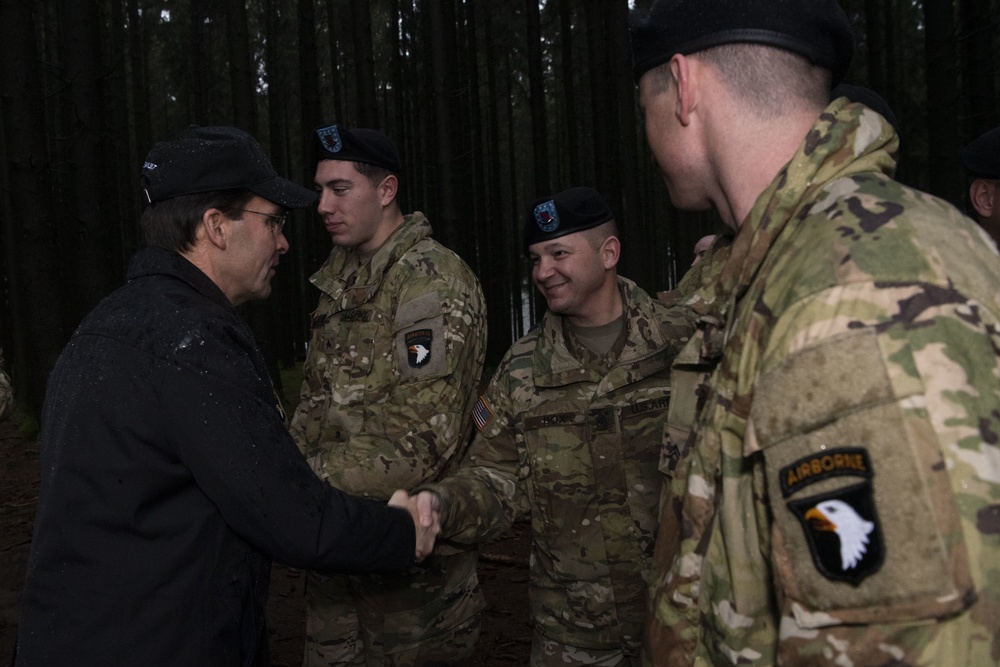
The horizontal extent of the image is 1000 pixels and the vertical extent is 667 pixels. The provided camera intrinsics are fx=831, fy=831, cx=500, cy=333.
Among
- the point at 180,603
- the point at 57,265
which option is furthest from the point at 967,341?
the point at 57,265

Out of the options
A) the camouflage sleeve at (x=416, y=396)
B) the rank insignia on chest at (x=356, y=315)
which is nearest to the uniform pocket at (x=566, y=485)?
the camouflage sleeve at (x=416, y=396)

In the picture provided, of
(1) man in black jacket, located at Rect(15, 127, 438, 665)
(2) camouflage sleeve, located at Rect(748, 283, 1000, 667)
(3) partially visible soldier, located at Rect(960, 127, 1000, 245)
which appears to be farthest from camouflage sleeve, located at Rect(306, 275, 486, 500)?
(3) partially visible soldier, located at Rect(960, 127, 1000, 245)

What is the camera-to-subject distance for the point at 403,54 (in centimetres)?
1958

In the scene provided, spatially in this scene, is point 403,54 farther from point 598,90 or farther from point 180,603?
point 180,603

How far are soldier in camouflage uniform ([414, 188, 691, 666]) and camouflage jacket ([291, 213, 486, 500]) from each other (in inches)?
7.2

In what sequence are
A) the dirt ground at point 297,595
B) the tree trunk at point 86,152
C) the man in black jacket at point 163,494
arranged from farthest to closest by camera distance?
the tree trunk at point 86,152 < the dirt ground at point 297,595 < the man in black jacket at point 163,494

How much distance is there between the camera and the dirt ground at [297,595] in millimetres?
5066

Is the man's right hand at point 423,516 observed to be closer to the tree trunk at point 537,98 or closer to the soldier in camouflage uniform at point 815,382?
the soldier in camouflage uniform at point 815,382

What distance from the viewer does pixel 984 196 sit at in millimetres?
4078

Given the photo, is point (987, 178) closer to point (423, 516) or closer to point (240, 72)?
point (423, 516)

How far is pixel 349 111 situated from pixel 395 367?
25.5m

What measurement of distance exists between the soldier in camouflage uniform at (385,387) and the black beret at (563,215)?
0.37 meters

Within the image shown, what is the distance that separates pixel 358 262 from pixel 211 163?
4.76ft

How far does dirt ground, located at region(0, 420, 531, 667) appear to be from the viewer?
16.6ft
